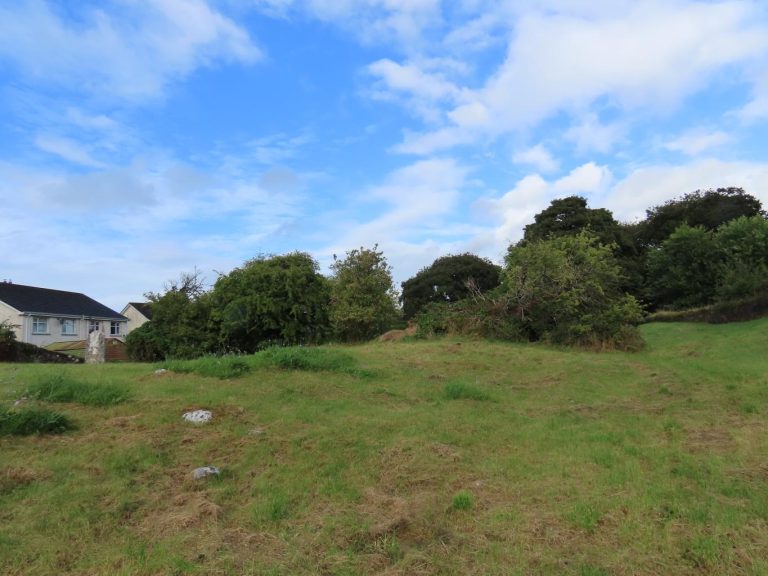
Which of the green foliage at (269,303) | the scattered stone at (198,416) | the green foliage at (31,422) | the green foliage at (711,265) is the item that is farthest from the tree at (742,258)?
the green foliage at (31,422)

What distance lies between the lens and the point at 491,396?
25.1ft

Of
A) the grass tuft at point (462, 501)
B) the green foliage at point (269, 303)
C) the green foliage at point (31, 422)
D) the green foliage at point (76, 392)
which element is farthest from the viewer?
the green foliage at point (269, 303)

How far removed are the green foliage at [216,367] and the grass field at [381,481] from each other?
0.33 metres

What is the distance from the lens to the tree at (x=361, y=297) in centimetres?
1977

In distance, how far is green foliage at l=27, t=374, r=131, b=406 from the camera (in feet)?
20.8

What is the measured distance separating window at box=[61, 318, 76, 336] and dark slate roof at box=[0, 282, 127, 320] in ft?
1.61

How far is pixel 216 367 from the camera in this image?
27.9 feet

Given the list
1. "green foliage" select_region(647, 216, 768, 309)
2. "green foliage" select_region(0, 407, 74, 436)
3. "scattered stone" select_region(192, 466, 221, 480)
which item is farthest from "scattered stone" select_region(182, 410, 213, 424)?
"green foliage" select_region(647, 216, 768, 309)

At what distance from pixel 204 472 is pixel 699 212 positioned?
41.9 meters

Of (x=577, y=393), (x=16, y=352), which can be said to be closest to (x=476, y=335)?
(x=577, y=393)

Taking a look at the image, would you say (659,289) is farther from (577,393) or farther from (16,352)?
(16,352)

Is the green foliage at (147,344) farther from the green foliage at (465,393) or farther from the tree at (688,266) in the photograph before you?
the tree at (688,266)

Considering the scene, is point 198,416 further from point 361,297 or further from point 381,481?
point 361,297

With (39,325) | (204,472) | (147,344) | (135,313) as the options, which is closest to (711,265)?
(147,344)
